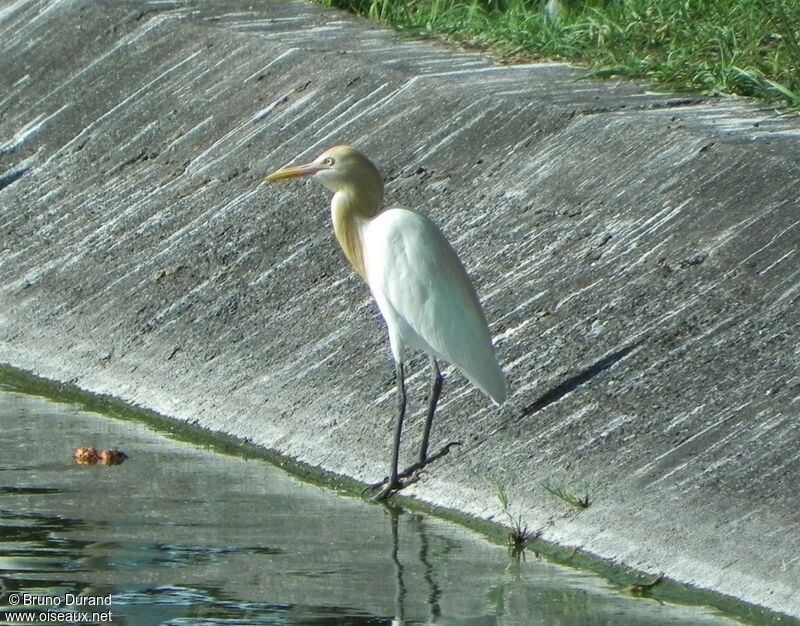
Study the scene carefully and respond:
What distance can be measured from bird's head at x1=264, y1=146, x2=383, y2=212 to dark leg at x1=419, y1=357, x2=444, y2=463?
69 centimetres

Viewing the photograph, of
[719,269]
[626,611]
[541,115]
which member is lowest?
[626,611]

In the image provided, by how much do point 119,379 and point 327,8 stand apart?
483cm

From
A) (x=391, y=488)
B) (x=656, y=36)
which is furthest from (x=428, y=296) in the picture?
(x=656, y=36)

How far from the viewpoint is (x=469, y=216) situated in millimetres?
7930

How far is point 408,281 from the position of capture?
20.5ft

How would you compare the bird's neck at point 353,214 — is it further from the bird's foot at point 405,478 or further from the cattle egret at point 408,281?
the bird's foot at point 405,478

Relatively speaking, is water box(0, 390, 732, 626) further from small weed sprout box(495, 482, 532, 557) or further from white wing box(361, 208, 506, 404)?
white wing box(361, 208, 506, 404)

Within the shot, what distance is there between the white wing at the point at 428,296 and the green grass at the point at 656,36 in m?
2.77

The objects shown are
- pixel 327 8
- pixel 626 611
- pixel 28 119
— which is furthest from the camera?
pixel 327 8

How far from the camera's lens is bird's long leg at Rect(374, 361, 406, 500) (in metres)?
6.18

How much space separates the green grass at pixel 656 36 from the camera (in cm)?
873

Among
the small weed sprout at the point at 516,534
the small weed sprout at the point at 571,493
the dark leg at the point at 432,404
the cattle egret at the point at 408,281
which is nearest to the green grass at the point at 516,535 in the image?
the small weed sprout at the point at 516,534

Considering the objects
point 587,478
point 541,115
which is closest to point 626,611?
point 587,478

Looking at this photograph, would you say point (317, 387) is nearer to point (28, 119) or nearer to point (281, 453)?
point (281, 453)
